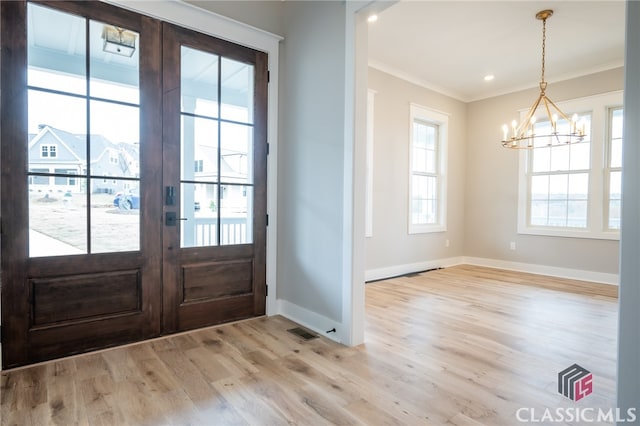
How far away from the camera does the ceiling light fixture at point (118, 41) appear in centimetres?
246

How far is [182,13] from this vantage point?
271 centimetres

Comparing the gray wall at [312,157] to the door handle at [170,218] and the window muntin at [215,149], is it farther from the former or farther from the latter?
the door handle at [170,218]

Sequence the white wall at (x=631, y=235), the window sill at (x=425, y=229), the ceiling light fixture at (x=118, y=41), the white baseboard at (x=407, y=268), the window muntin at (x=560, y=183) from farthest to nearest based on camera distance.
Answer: the window sill at (x=425, y=229)
the window muntin at (x=560, y=183)
the white baseboard at (x=407, y=268)
the ceiling light fixture at (x=118, y=41)
the white wall at (x=631, y=235)

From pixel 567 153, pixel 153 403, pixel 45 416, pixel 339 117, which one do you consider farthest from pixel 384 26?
pixel 45 416

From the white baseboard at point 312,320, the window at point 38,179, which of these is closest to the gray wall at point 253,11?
the window at point 38,179

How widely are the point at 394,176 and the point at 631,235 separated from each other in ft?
12.7

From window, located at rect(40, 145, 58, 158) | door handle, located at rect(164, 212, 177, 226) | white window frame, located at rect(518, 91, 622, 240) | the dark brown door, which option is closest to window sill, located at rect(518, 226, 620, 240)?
white window frame, located at rect(518, 91, 622, 240)

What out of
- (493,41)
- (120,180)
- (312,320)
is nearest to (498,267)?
(493,41)

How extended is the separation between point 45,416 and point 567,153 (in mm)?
6528

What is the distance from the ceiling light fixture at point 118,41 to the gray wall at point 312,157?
1.28m

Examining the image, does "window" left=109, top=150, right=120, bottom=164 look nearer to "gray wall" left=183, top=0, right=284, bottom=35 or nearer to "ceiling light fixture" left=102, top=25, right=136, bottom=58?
"ceiling light fixture" left=102, top=25, right=136, bottom=58

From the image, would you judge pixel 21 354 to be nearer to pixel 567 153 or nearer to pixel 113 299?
pixel 113 299

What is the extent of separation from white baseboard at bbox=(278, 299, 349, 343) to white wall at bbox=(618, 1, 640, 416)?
5.44 ft

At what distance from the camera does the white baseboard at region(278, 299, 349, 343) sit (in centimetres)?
268
